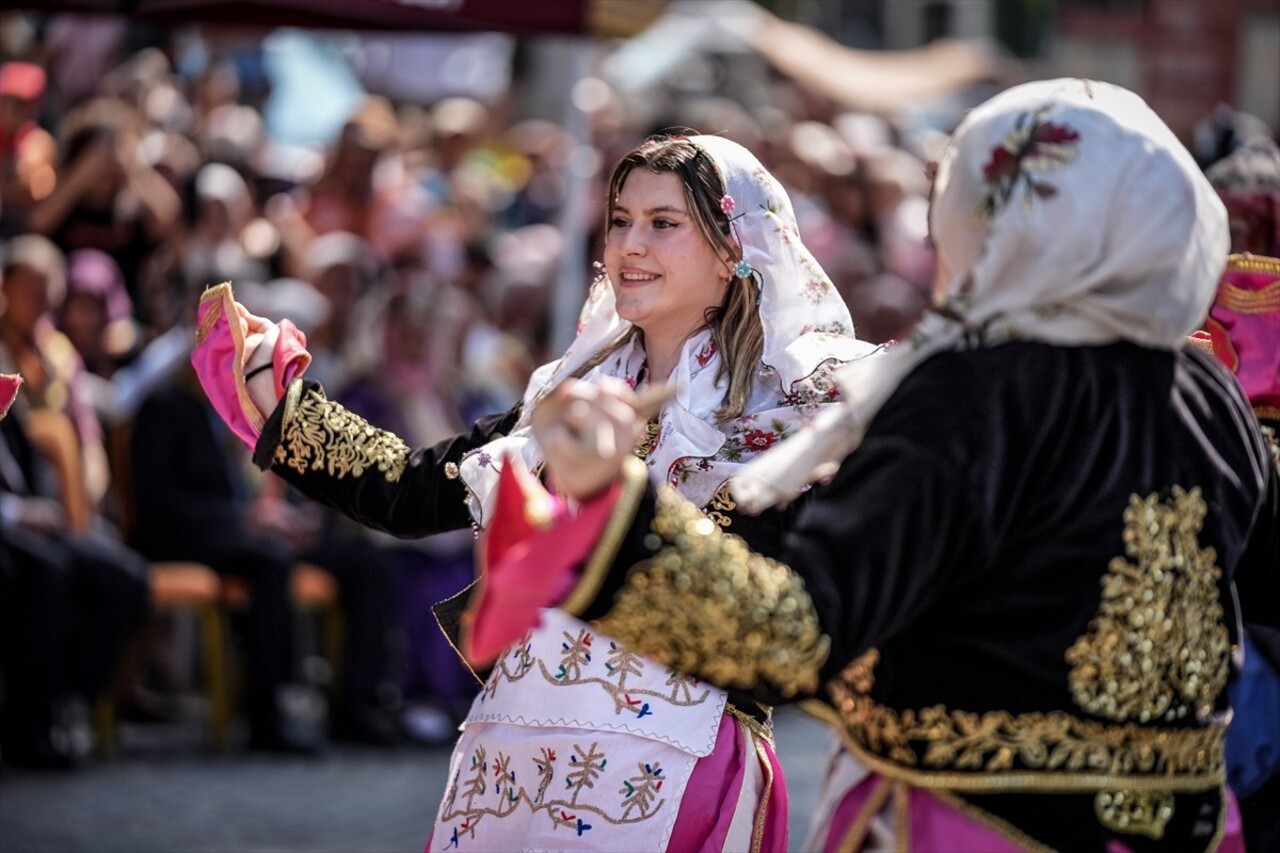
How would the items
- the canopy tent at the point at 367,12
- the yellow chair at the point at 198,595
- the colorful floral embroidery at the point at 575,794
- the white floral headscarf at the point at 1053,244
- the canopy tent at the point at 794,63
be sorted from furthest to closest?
the canopy tent at the point at 794,63
the yellow chair at the point at 198,595
the canopy tent at the point at 367,12
the colorful floral embroidery at the point at 575,794
the white floral headscarf at the point at 1053,244

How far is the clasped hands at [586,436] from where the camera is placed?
240cm

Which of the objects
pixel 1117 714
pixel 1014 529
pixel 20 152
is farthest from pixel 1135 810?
pixel 20 152

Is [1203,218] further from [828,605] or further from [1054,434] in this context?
[828,605]

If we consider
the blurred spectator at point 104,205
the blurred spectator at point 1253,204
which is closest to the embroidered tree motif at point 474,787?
the blurred spectator at point 1253,204

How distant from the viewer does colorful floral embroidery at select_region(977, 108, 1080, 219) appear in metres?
2.52

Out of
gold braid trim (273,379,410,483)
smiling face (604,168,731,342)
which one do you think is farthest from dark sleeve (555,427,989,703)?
gold braid trim (273,379,410,483)

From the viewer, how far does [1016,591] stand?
2.57 meters

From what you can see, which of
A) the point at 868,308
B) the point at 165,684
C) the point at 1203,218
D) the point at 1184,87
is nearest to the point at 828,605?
the point at 1203,218

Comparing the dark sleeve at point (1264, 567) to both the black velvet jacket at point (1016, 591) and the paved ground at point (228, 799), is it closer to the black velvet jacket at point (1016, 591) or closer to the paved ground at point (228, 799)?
the black velvet jacket at point (1016, 591)

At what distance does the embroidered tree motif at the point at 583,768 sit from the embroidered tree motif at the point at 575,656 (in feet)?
0.41

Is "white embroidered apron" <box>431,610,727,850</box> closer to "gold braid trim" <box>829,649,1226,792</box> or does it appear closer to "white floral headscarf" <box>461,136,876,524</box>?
"white floral headscarf" <box>461,136,876,524</box>

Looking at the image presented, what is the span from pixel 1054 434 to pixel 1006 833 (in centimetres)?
51

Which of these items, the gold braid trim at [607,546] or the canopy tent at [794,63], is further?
the canopy tent at [794,63]

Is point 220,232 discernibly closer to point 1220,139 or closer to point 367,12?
point 367,12
